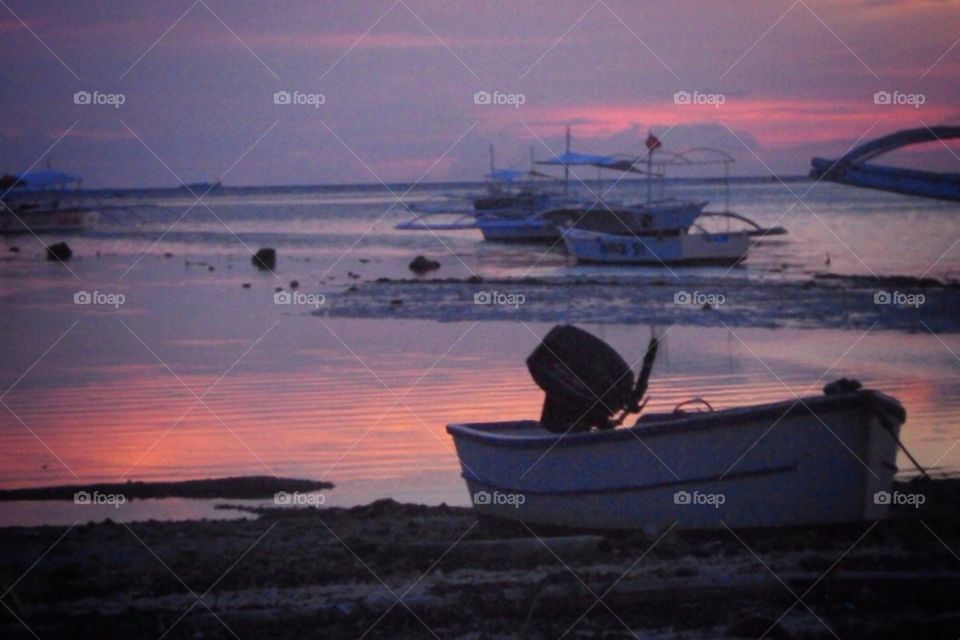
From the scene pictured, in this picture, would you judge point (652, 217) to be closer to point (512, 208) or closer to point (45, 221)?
point (512, 208)

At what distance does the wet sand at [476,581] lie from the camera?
7102mm

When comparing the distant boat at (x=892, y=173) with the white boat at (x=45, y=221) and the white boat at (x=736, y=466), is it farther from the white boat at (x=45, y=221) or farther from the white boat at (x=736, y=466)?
the white boat at (x=45, y=221)

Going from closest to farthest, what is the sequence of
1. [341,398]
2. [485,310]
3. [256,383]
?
[341,398] → [256,383] → [485,310]

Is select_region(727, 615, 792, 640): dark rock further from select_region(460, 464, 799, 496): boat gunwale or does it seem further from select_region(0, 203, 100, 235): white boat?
select_region(0, 203, 100, 235): white boat

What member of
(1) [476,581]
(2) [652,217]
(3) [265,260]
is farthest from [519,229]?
(1) [476,581]

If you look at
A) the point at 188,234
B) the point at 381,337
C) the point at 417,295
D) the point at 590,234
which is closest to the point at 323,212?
the point at 188,234

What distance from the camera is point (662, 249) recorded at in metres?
41.2

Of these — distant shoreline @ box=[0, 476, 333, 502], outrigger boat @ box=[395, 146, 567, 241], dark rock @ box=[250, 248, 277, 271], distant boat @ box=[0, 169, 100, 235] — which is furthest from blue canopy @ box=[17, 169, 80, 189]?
distant shoreline @ box=[0, 476, 333, 502]

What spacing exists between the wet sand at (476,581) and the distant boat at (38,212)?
5942cm

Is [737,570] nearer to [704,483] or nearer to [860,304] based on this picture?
[704,483]

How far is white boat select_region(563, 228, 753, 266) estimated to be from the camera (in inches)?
1602

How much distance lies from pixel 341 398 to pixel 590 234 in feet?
91.9

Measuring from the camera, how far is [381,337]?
22.0 meters

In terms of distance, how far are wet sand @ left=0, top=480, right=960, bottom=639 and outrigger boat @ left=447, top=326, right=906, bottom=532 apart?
7.4 inches
